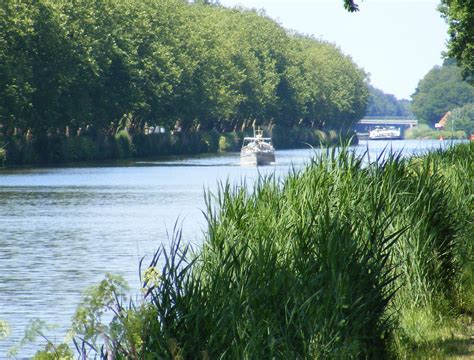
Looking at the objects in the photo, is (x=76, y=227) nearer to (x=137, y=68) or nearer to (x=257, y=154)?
(x=257, y=154)

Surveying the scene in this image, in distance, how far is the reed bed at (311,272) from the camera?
30.0 ft

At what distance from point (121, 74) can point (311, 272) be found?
89856mm

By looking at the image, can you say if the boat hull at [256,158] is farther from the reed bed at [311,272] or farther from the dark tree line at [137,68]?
the reed bed at [311,272]

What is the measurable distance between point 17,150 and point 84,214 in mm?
39701

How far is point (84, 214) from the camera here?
44.8 m

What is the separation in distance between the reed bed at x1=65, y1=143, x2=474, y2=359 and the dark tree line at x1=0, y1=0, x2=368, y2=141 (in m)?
65.1

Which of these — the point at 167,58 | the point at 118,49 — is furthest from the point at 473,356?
the point at 167,58

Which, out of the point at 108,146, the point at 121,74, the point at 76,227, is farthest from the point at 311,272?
the point at 108,146

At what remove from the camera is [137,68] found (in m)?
102

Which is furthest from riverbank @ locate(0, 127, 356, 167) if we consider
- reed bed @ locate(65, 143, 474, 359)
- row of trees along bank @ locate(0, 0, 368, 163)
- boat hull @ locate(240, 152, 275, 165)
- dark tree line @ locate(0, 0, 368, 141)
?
reed bed @ locate(65, 143, 474, 359)

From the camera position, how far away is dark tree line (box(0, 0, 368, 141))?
82.3 metres

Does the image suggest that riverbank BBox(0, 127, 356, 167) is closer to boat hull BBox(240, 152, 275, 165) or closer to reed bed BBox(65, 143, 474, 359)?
boat hull BBox(240, 152, 275, 165)

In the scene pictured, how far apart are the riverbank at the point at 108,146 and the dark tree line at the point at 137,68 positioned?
3.61 feet

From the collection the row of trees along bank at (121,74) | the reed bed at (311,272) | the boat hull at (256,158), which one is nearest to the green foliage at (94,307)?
the reed bed at (311,272)
